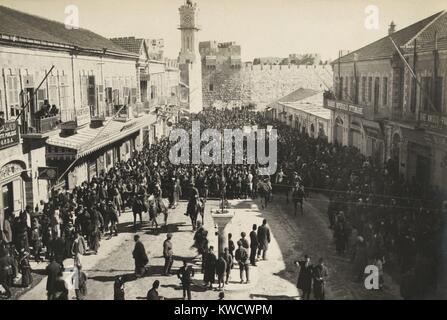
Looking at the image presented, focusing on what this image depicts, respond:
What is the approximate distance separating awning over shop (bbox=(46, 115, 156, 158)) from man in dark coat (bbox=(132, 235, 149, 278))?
24.7ft

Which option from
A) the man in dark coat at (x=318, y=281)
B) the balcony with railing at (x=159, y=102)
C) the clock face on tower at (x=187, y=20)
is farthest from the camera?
the clock face on tower at (x=187, y=20)

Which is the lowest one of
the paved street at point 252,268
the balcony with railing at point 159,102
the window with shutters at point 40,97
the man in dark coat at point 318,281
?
the paved street at point 252,268

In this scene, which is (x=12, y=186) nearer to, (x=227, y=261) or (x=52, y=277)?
(x=52, y=277)

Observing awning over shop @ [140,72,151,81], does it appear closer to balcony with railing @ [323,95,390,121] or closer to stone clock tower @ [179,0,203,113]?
balcony with railing @ [323,95,390,121]

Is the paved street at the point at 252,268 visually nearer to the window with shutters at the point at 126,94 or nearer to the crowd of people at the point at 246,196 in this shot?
the crowd of people at the point at 246,196

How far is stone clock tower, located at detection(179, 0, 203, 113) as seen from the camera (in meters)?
66.2

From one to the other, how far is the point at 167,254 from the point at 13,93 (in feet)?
29.6

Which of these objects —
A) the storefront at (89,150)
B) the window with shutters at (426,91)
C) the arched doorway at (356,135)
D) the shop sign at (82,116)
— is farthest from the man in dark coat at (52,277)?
the arched doorway at (356,135)

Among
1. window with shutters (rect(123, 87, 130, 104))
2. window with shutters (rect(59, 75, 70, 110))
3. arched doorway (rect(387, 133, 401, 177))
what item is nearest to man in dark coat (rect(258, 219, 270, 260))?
arched doorway (rect(387, 133, 401, 177))

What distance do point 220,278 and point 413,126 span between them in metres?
13.0

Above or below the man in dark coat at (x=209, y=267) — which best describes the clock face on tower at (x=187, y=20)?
above

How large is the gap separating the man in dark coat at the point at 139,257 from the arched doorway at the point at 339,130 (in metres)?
23.8

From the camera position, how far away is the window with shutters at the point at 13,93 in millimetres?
17781
